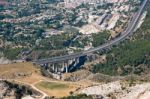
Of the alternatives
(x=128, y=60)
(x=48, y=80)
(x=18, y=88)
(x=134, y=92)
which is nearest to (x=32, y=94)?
(x=18, y=88)

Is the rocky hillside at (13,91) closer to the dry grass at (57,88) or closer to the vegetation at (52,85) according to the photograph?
the dry grass at (57,88)

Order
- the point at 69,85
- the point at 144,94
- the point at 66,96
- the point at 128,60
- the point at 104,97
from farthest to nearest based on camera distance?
the point at 128,60, the point at 69,85, the point at 66,96, the point at 104,97, the point at 144,94

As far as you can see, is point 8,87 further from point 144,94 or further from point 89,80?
point 144,94

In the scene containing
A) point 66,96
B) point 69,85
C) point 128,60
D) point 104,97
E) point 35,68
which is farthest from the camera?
point 128,60

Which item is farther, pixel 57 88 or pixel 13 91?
Result: pixel 57 88

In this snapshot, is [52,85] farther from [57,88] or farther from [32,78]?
[32,78]

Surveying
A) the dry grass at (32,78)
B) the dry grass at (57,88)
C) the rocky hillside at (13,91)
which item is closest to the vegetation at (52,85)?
the dry grass at (57,88)

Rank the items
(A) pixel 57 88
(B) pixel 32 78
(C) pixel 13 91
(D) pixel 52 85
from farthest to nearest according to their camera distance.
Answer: (B) pixel 32 78
(D) pixel 52 85
(A) pixel 57 88
(C) pixel 13 91

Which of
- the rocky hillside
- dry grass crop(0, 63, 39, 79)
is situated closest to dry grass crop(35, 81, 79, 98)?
the rocky hillside

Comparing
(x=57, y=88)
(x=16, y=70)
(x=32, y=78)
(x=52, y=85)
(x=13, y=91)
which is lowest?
(x=16, y=70)

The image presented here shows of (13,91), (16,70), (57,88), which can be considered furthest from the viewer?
(16,70)

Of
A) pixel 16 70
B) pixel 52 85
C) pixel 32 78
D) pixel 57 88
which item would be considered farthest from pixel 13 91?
pixel 16 70
